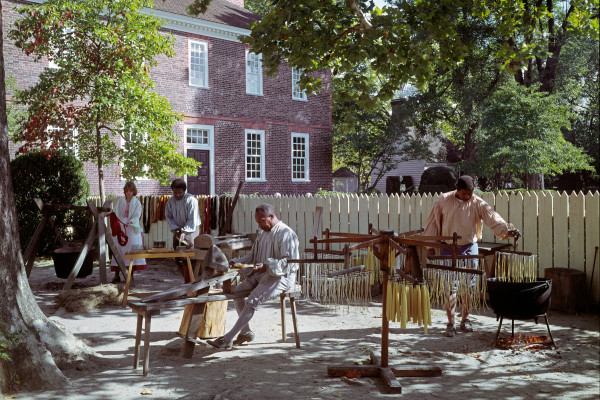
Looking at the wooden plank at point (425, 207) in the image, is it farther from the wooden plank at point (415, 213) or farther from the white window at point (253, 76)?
the white window at point (253, 76)

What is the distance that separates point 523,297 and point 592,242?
310cm

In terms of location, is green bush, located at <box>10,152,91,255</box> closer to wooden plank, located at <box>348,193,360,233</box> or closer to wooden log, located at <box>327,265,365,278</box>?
wooden plank, located at <box>348,193,360,233</box>

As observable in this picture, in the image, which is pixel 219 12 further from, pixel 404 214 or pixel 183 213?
pixel 404 214

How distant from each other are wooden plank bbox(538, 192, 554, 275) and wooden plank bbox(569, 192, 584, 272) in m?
0.29

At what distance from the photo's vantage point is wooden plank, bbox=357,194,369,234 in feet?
38.9

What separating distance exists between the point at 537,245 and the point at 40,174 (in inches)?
498

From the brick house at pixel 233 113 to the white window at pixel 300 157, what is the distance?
47mm

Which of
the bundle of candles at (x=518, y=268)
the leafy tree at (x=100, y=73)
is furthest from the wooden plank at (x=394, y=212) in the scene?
the leafy tree at (x=100, y=73)

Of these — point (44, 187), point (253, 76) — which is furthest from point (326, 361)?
point (253, 76)

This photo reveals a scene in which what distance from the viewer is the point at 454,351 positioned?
704 centimetres

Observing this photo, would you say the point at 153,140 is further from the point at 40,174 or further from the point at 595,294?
the point at 595,294

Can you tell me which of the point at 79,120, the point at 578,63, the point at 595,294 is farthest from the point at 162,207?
the point at 578,63

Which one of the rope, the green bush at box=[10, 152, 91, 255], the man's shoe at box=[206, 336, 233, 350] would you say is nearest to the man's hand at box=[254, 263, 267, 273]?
the man's shoe at box=[206, 336, 233, 350]

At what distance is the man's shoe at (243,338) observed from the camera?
7.41 meters
